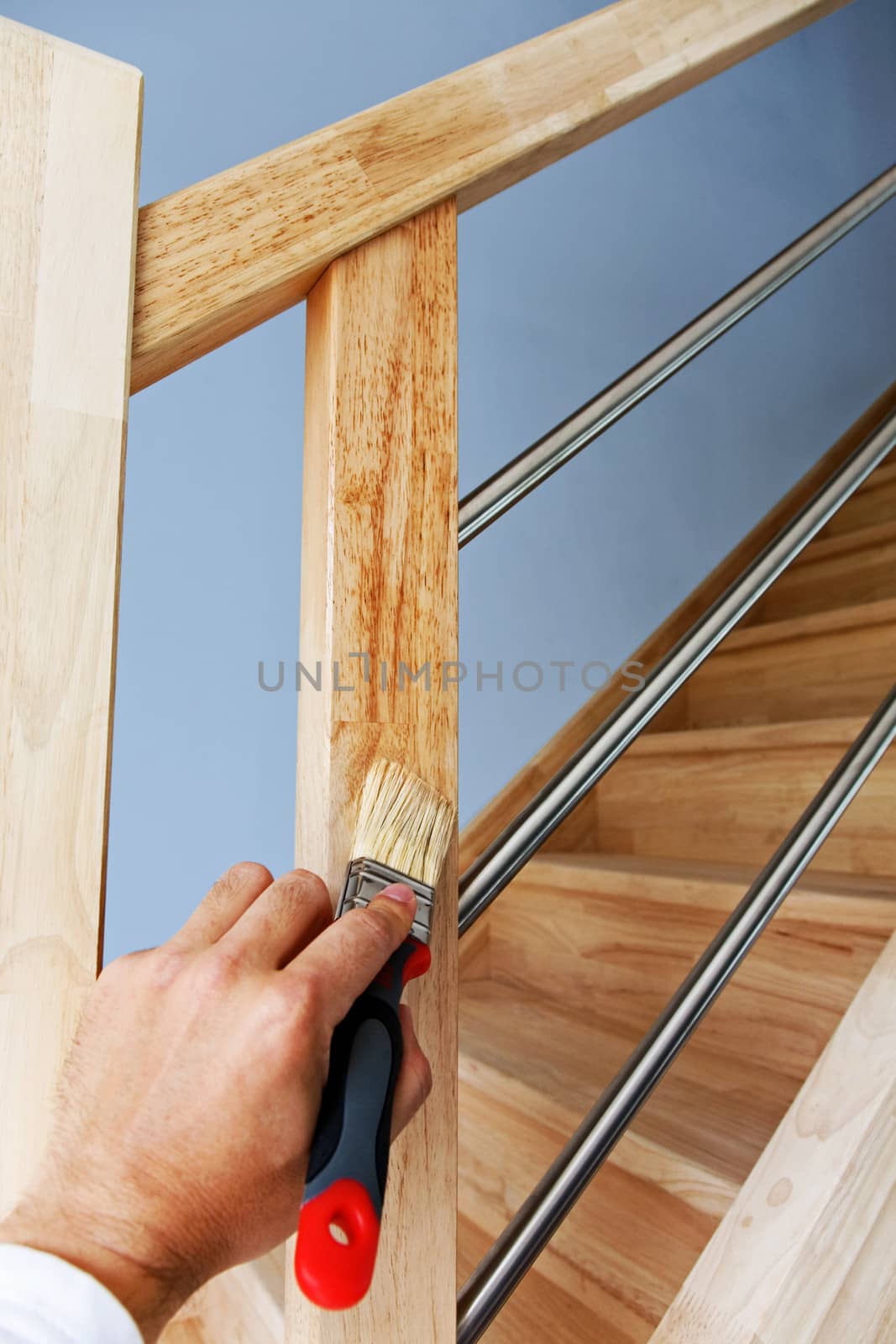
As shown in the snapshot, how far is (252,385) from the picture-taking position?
109cm

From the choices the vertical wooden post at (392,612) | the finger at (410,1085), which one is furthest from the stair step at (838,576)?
the finger at (410,1085)

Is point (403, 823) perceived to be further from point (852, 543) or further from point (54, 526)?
point (852, 543)

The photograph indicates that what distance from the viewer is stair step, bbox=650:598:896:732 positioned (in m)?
1.23

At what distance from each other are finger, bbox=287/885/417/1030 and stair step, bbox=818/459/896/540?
1622mm

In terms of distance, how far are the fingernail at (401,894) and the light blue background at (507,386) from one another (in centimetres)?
69

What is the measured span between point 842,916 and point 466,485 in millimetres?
781

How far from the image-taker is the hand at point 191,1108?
0.24m

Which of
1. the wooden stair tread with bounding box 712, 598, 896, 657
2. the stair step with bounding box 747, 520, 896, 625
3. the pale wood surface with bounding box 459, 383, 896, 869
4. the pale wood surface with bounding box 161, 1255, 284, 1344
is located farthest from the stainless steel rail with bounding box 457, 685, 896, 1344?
the stair step with bounding box 747, 520, 896, 625

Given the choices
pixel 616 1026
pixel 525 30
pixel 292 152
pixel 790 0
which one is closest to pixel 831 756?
pixel 616 1026

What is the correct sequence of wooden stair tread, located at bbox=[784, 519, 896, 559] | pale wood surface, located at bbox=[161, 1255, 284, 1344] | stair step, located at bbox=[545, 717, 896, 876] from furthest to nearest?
1. wooden stair tread, located at bbox=[784, 519, 896, 559]
2. stair step, located at bbox=[545, 717, 896, 876]
3. pale wood surface, located at bbox=[161, 1255, 284, 1344]

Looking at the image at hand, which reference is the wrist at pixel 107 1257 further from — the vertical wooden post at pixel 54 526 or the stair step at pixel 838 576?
the stair step at pixel 838 576

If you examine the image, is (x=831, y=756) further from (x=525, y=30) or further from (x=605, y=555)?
(x=525, y=30)

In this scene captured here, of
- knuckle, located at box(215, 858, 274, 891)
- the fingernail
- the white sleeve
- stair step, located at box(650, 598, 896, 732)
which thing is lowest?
the white sleeve

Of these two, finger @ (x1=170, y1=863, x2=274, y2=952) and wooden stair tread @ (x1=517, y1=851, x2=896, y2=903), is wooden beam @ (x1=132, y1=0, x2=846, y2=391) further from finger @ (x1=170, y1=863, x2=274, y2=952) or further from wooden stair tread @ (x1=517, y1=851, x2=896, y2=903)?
wooden stair tread @ (x1=517, y1=851, x2=896, y2=903)
